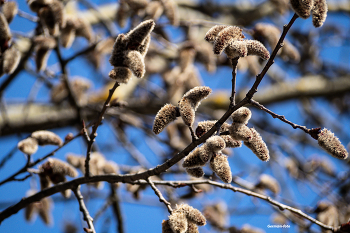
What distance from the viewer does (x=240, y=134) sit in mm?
1020

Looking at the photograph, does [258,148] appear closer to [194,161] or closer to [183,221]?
[194,161]

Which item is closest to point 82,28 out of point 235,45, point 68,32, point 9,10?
point 68,32

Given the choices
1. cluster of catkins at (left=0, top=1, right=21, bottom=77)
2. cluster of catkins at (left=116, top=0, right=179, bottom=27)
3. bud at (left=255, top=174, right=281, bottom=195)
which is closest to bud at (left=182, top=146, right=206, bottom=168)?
bud at (left=255, top=174, right=281, bottom=195)

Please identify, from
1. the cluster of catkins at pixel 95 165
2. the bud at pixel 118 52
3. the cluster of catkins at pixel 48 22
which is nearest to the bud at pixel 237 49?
the bud at pixel 118 52

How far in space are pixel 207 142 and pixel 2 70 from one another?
1.07 m

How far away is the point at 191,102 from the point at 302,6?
1.47ft

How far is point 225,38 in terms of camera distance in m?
1.06

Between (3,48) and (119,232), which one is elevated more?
(3,48)

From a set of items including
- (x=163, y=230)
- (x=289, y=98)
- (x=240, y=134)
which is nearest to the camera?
(x=240, y=134)

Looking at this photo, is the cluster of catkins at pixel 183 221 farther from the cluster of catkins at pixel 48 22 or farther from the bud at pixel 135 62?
the cluster of catkins at pixel 48 22

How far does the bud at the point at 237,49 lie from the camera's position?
1.02 meters

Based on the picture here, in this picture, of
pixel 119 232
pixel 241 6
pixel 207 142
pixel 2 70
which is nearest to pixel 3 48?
pixel 2 70

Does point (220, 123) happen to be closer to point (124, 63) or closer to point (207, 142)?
A: point (207, 142)

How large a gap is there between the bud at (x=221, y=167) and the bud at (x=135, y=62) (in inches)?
14.6
